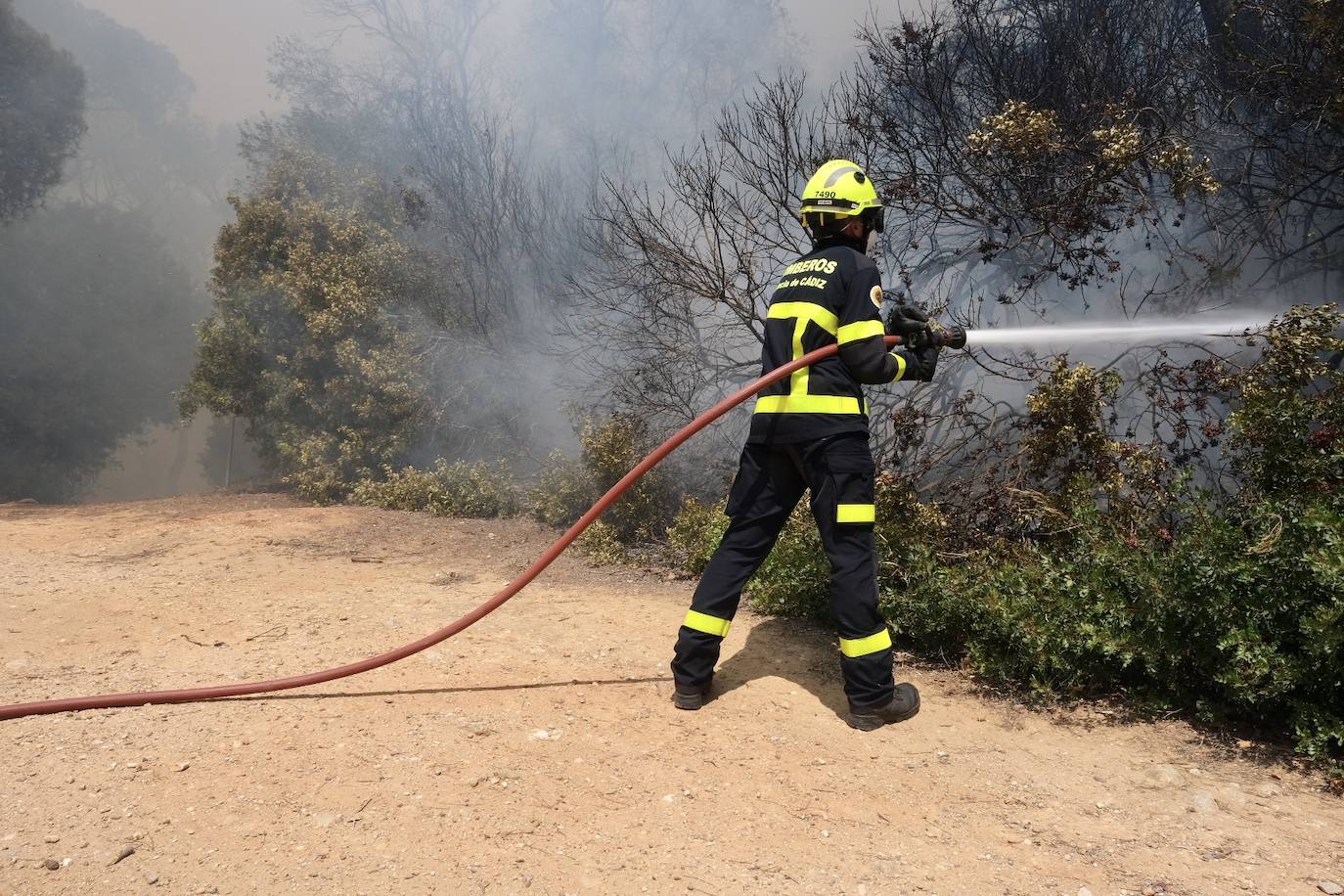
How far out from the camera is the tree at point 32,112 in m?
11.7

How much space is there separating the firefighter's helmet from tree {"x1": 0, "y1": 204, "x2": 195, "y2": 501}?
1290 centimetres

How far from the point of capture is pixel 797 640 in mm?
4172

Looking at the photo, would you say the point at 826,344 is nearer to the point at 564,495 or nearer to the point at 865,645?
the point at 865,645

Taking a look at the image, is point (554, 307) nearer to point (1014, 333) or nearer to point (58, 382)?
point (1014, 333)

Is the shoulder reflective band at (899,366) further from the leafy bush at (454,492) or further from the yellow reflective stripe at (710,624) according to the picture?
the leafy bush at (454,492)

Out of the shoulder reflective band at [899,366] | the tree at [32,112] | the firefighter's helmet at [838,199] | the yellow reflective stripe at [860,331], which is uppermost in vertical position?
the tree at [32,112]

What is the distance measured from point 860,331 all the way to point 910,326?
11.0 inches

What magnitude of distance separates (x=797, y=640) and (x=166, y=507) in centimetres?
749

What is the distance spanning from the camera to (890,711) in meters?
3.25

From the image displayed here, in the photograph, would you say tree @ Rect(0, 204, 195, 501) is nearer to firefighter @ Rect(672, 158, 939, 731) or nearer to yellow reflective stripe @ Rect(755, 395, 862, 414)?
firefighter @ Rect(672, 158, 939, 731)

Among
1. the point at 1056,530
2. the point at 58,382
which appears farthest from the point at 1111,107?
the point at 58,382

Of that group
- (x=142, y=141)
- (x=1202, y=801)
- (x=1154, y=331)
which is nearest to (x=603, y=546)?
(x=1154, y=331)

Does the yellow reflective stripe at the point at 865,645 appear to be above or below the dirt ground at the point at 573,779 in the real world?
above

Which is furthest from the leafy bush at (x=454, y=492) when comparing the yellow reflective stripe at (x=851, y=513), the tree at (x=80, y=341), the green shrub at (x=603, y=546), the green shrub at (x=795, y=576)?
the tree at (x=80, y=341)
